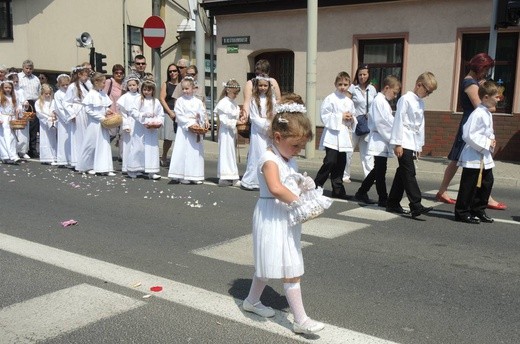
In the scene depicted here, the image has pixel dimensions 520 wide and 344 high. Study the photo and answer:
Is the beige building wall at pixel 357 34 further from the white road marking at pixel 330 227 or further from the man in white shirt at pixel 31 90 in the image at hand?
the white road marking at pixel 330 227

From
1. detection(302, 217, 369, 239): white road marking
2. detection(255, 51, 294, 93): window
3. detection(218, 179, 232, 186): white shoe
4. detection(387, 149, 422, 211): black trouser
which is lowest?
detection(218, 179, 232, 186): white shoe

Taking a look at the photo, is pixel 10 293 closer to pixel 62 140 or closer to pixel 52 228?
pixel 52 228

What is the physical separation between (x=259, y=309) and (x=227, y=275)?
931 millimetres

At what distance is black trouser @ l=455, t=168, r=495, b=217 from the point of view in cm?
695

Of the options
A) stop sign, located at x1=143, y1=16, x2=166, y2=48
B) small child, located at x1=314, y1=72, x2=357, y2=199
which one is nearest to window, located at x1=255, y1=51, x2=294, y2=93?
stop sign, located at x1=143, y1=16, x2=166, y2=48

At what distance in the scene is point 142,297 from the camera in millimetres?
4410

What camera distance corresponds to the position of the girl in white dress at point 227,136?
374 inches

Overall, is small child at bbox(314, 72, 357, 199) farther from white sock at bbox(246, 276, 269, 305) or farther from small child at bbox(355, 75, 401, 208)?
white sock at bbox(246, 276, 269, 305)

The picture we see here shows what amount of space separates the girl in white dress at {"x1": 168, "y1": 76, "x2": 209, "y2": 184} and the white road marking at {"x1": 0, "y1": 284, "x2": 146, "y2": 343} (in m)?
5.28

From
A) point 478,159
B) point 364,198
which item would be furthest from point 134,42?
point 478,159

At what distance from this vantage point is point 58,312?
411 centimetres

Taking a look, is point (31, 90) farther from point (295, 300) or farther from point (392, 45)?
point (295, 300)

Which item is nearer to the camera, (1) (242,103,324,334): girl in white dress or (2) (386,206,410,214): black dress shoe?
(1) (242,103,324,334): girl in white dress

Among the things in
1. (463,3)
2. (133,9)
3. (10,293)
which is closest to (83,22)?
(133,9)
